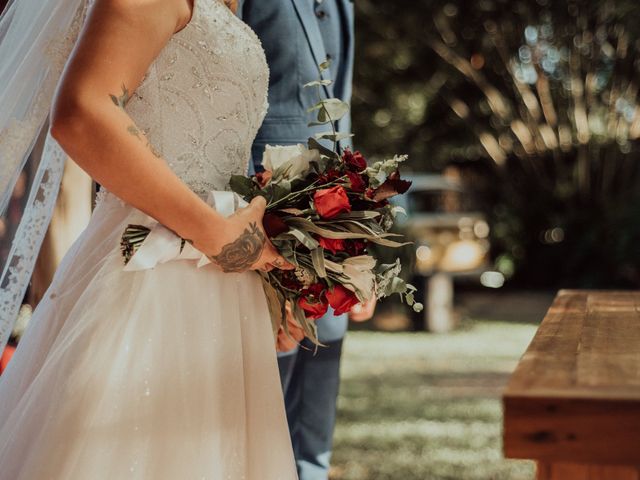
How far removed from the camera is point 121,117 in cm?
179

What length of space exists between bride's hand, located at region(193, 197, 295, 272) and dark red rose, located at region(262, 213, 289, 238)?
0.10ft

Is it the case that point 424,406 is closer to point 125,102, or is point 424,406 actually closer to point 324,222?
point 324,222

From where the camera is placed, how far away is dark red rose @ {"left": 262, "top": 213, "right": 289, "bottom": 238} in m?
2.03

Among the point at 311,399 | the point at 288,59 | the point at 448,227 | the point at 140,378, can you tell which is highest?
the point at 448,227

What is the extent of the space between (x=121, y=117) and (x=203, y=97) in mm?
272

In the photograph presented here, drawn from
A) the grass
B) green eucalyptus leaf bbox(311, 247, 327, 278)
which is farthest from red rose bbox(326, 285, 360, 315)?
the grass

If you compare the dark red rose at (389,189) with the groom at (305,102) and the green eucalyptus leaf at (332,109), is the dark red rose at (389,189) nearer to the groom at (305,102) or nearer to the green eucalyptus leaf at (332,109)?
the green eucalyptus leaf at (332,109)

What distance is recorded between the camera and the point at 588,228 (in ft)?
48.4

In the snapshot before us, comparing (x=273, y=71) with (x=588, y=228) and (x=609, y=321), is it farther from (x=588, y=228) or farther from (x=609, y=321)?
(x=588, y=228)

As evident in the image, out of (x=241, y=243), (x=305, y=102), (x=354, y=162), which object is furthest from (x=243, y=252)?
(x=305, y=102)

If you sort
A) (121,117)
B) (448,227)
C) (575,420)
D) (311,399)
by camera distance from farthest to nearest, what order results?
(448,227) < (311,399) < (121,117) < (575,420)

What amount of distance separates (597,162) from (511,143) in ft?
5.31

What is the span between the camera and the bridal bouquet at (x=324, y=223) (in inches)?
79.1

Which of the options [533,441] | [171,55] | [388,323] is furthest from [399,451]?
[388,323]
